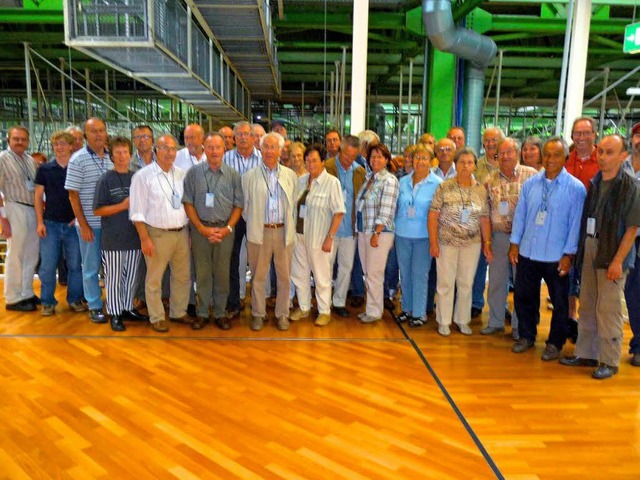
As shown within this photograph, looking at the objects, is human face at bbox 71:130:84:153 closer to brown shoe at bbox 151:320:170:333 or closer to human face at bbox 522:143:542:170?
brown shoe at bbox 151:320:170:333

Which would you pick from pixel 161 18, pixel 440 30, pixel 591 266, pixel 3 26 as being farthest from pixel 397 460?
pixel 3 26

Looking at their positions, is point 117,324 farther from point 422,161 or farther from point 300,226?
point 422,161

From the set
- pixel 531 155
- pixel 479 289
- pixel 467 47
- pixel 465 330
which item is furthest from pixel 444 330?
pixel 467 47

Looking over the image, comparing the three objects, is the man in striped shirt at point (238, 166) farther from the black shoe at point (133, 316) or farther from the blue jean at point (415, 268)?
the blue jean at point (415, 268)

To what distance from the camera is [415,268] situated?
387 cm

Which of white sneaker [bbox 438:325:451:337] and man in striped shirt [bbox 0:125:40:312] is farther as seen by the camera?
man in striped shirt [bbox 0:125:40:312]

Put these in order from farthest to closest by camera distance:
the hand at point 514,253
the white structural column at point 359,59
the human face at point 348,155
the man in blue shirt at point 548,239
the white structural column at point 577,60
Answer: the white structural column at point 577,60 < the white structural column at point 359,59 < the human face at point 348,155 < the hand at point 514,253 < the man in blue shirt at point 548,239

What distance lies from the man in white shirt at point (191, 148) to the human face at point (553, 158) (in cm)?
257

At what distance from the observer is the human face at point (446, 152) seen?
4.01m

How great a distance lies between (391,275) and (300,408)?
2.19 meters

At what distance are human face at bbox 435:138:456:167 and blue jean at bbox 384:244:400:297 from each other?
3.00ft

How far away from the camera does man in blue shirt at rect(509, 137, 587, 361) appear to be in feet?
10.3

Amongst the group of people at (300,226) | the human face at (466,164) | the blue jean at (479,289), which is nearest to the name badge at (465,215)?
the group of people at (300,226)

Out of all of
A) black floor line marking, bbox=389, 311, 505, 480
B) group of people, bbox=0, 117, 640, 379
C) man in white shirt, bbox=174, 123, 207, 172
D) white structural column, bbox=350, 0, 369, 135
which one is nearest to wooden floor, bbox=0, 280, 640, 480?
black floor line marking, bbox=389, 311, 505, 480
